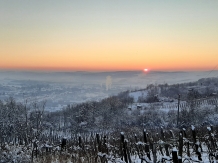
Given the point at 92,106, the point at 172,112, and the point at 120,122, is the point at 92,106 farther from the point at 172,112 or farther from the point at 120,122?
the point at 172,112

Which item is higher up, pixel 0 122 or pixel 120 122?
pixel 0 122

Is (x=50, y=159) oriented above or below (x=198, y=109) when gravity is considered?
above

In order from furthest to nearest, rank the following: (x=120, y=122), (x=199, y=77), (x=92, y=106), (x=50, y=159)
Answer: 1. (x=199, y=77)
2. (x=92, y=106)
3. (x=120, y=122)
4. (x=50, y=159)

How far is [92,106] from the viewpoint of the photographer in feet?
174

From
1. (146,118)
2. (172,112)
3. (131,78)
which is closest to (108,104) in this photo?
(146,118)

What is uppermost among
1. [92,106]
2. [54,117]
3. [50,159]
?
[50,159]

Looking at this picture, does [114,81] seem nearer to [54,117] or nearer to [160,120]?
[54,117]

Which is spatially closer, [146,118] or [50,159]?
[50,159]

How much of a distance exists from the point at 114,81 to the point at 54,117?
132037 mm

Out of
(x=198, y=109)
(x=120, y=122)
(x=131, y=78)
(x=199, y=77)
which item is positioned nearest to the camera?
(x=198, y=109)

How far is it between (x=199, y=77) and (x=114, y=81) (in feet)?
312

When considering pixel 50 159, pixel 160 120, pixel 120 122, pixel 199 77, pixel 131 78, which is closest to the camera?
pixel 50 159

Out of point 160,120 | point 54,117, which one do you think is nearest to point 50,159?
point 160,120

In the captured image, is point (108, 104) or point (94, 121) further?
point (108, 104)
